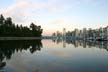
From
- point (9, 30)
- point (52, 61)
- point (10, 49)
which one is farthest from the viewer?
point (9, 30)

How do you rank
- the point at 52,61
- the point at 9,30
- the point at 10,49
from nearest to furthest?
the point at 52,61 → the point at 10,49 → the point at 9,30

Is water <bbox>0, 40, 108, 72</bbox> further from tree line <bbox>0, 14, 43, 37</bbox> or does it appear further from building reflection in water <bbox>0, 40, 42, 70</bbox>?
tree line <bbox>0, 14, 43, 37</bbox>

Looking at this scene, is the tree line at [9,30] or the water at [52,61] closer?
the water at [52,61]

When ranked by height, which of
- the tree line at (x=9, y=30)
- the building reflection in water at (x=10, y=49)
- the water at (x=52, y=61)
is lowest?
the water at (x=52, y=61)

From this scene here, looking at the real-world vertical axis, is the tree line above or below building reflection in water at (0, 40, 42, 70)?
above

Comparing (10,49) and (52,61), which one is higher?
(10,49)

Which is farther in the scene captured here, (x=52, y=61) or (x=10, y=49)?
(x=10, y=49)

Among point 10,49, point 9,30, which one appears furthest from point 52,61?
point 9,30

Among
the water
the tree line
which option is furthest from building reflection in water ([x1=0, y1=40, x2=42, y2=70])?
the tree line

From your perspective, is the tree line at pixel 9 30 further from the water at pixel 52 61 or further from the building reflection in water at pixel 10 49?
the water at pixel 52 61

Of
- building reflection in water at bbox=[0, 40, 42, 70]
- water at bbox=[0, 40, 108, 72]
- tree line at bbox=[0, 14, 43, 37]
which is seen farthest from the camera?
tree line at bbox=[0, 14, 43, 37]

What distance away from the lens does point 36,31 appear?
7392 inches

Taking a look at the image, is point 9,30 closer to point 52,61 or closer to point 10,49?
point 10,49

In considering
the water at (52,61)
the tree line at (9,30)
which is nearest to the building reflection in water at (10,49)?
the water at (52,61)
